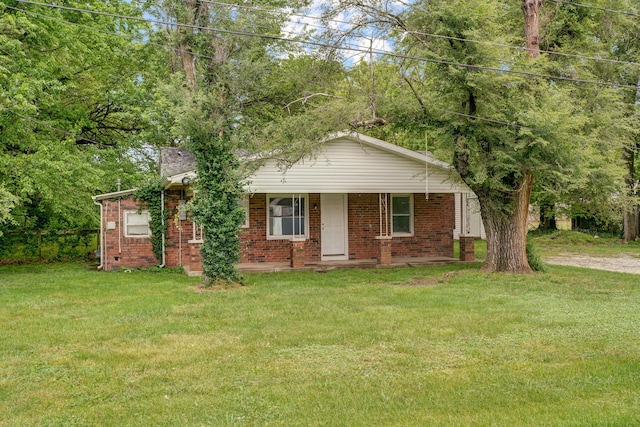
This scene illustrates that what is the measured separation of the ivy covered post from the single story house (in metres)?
2.85

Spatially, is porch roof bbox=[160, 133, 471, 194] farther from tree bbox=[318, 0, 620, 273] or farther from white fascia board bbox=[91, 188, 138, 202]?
tree bbox=[318, 0, 620, 273]

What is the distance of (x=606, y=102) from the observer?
1243cm

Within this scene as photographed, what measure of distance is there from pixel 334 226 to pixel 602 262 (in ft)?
28.7

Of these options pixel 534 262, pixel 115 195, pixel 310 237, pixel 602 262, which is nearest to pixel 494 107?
pixel 534 262

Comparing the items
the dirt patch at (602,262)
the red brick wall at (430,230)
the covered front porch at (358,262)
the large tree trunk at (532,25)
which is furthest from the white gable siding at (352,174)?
the dirt patch at (602,262)

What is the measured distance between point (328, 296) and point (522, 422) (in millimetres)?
6278

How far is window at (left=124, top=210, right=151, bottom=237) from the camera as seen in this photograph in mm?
15523

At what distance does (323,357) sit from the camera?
5883 mm

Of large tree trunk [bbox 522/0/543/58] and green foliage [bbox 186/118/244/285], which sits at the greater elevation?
large tree trunk [bbox 522/0/543/58]

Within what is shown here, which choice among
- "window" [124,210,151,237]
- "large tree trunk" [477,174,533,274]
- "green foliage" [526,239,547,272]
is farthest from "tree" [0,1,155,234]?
"green foliage" [526,239,547,272]

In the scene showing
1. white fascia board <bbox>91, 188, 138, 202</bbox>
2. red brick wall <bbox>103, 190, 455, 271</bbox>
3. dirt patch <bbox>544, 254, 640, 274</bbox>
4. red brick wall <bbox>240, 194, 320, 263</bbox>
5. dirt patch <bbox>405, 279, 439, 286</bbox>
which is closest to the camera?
dirt patch <bbox>405, 279, 439, 286</bbox>

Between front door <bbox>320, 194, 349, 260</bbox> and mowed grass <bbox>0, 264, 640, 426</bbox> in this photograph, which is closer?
mowed grass <bbox>0, 264, 640, 426</bbox>

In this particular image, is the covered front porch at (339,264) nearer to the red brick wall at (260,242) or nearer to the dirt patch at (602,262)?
the red brick wall at (260,242)

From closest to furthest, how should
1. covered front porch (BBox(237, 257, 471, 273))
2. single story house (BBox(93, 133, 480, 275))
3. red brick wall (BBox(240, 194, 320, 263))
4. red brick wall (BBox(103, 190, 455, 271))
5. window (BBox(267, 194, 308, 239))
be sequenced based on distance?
1. covered front porch (BBox(237, 257, 471, 273))
2. single story house (BBox(93, 133, 480, 275))
3. red brick wall (BBox(103, 190, 455, 271))
4. red brick wall (BBox(240, 194, 320, 263))
5. window (BBox(267, 194, 308, 239))
